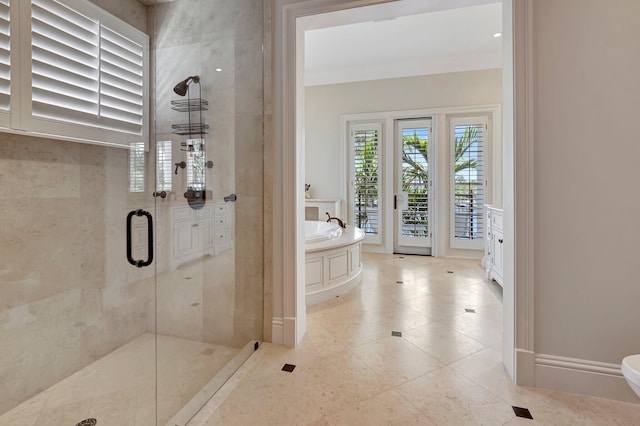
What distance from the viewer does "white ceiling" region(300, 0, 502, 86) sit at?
392cm

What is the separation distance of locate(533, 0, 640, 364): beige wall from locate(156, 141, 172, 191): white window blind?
Answer: 225 centimetres

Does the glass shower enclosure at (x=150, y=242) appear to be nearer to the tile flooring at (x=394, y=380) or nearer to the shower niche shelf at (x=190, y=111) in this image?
the shower niche shelf at (x=190, y=111)

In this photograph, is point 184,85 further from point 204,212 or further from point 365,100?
point 365,100

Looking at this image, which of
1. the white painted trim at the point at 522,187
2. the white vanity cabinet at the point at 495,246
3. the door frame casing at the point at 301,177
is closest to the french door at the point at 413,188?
the white vanity cabinet at the point at 495,246

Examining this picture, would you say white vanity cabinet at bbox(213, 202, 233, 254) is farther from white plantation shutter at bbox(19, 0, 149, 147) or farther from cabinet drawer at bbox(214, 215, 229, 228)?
white plantation shutter at bbox(19, 0, 149, 147)

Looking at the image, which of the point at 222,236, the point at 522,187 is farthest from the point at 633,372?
the point at 222,236

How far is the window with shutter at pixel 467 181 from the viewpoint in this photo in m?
5.06

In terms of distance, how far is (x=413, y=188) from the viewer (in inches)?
214

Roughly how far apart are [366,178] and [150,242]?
4.48m

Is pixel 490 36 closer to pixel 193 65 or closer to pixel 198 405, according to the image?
pixel 193 65

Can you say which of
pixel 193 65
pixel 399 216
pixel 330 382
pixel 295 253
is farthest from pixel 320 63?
pixel 330 382

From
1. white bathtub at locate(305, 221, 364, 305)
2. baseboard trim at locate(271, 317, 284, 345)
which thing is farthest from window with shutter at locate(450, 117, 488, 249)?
baseboard trim at locate(271, 317, 284, 345)

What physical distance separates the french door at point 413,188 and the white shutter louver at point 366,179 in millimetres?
366

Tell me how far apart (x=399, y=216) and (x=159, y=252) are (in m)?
4.41
